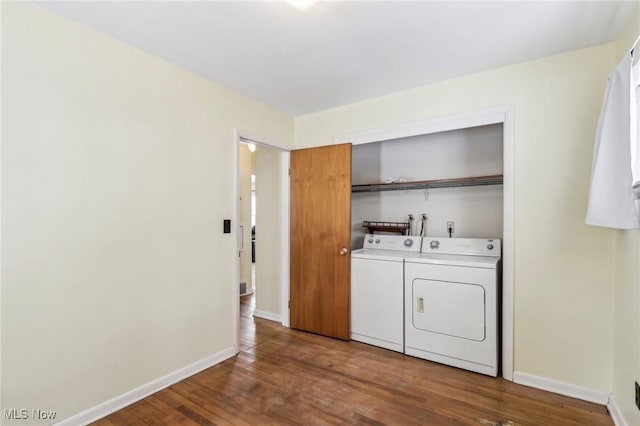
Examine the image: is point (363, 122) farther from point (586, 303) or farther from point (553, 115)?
point (586, 303)

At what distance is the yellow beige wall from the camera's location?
1.67 m

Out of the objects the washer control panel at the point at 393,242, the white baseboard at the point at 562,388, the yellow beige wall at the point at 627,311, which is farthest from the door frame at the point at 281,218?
the yellow beige wall at the point at 627,311

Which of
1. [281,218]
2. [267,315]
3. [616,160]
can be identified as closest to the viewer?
[616,160]

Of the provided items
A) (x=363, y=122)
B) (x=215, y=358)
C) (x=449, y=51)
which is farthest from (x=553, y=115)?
(x=215, y=358)

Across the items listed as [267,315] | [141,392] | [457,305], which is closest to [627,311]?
[457,305]

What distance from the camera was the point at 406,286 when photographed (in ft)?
9.27

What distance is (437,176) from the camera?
3381 millimetres

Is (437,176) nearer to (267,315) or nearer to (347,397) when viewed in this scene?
(347,397)

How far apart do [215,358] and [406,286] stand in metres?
1.87

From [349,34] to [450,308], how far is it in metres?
2.32

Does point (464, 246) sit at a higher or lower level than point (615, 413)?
higher

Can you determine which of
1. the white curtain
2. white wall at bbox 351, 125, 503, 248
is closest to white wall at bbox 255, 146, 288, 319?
white wall at bbox 351, 125, 503, 248

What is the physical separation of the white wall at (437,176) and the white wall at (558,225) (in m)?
0.69

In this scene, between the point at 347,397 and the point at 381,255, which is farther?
the point at 381,255
